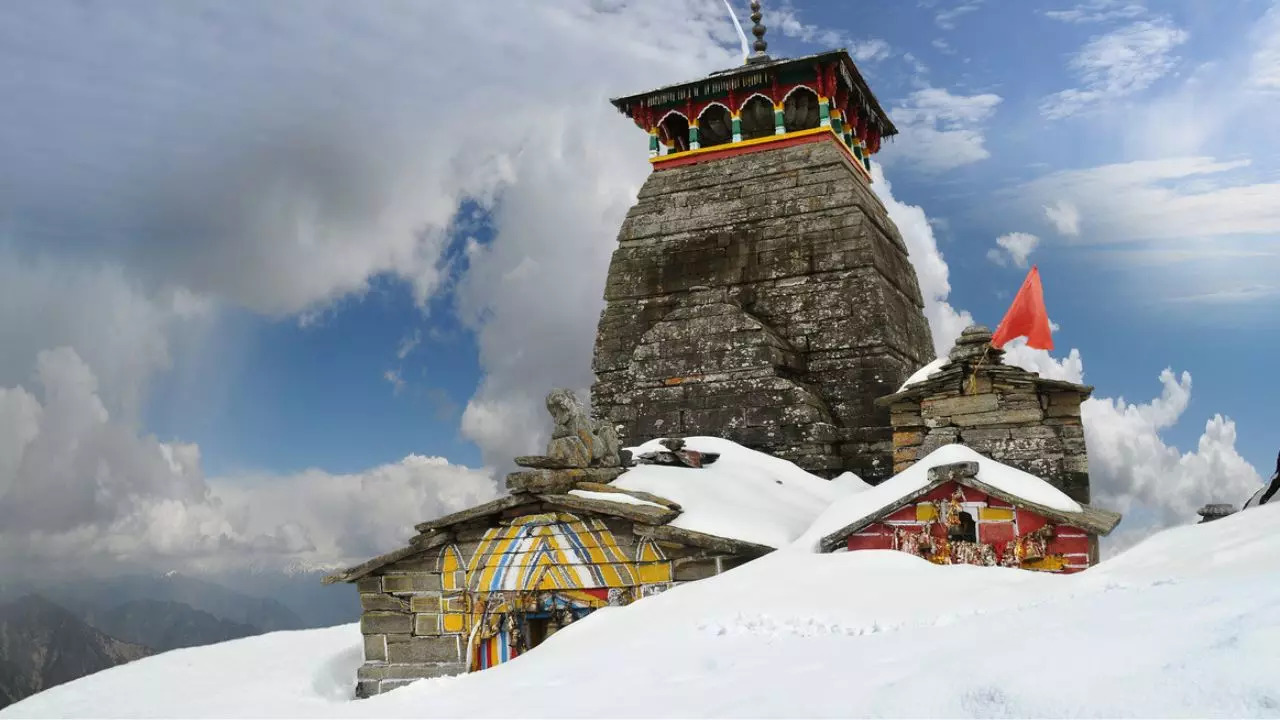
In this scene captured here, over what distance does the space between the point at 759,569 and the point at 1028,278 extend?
6319mm

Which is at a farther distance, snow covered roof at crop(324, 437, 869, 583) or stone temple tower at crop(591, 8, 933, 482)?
stone temple tower at crop(591, 8, 933, 482)

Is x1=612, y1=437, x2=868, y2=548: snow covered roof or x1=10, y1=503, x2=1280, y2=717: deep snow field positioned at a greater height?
x1=612, y1=437, x2=868, y2=548: snow covered roof

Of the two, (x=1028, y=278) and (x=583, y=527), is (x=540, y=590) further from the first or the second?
(x=1028, y=278)

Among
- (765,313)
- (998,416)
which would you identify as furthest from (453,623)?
(765,313)

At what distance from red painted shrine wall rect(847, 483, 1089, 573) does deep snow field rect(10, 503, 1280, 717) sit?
1556 millimetres

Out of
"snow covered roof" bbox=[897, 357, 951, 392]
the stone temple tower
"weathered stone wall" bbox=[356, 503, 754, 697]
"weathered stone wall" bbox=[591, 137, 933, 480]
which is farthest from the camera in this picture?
the stone temple tower

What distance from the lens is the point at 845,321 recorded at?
18.8 metres

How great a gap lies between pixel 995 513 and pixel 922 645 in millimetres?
6190

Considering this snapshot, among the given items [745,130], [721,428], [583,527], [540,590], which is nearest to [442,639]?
[540,590]

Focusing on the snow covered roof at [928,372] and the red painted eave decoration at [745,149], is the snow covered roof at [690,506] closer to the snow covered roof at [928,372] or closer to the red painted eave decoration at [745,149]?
the snow covered roof at [928,372]

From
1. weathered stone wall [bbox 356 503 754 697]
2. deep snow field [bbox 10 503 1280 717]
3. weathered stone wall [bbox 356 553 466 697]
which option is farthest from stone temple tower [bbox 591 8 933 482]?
deep snow field [bbox 10 503 1280 717]

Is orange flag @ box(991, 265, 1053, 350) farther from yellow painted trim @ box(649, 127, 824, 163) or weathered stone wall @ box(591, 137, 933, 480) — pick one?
yellow painted trim @ box(649, 127, 824, 163)

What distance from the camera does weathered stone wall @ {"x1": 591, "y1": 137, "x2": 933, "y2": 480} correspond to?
59.0 feet

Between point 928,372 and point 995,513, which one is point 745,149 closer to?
A: point 928,372
